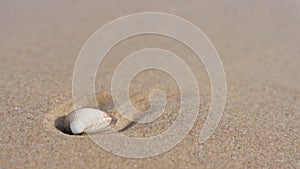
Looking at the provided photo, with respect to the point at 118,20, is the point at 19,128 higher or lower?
lower

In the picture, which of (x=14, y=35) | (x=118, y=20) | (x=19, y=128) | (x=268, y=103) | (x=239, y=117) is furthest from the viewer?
(x=118, y=20)

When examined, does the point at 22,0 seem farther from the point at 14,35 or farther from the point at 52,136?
the point at 52,136

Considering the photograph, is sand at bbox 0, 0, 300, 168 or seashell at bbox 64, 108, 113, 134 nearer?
sand at bbox 0, 0, 300, 168

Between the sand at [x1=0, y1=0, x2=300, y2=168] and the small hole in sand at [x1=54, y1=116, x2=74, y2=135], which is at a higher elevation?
the sand at [x1=0, y1=0, x2=300, y2=168]

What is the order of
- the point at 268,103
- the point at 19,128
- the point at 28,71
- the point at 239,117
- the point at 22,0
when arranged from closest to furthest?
the point at 19,128, the point at 239,117, the point at 268,103, the point at 28,71, the point at 22,0

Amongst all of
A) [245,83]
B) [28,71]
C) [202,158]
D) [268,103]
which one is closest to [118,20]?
[28,71]

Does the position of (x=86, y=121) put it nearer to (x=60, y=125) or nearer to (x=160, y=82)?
(x=60, y=125)
